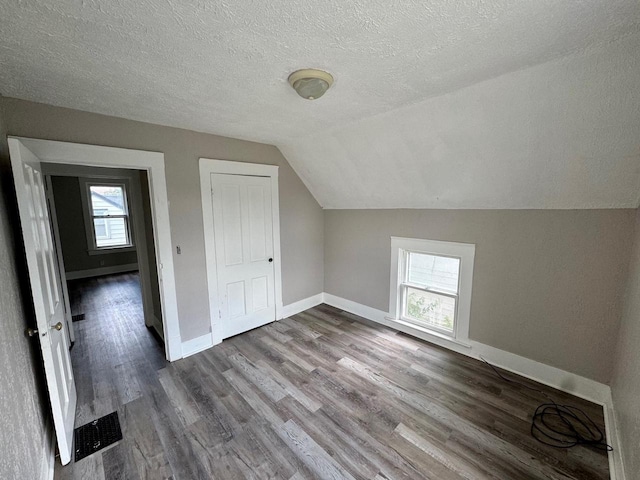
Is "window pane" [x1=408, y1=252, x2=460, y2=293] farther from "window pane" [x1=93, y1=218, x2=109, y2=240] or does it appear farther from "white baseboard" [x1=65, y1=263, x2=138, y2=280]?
"window pane" [x1=93, y1=218, x2=109, y2=240]

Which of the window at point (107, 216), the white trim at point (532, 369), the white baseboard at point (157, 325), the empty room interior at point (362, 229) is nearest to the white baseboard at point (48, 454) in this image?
the empty room interior at point (362, 229)

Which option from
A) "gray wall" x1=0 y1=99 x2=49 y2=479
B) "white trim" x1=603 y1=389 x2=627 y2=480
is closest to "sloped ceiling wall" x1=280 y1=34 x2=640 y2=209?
"white trim" x1=603 y1=389 x2=627 y2=480

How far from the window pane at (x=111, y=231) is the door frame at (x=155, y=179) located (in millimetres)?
5165

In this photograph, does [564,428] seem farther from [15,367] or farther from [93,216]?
[93,216]

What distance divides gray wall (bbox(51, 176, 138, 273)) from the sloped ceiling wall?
596cm

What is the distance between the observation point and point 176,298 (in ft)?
8.88

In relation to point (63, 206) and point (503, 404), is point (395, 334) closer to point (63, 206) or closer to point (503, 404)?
point (503, 404)

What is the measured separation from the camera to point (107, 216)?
21.0ft

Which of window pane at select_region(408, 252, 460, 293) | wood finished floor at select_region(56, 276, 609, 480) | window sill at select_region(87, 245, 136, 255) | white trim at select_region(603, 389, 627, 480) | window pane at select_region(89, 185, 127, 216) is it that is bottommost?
wood finished floor at select_region(56, 276, 609, 480)

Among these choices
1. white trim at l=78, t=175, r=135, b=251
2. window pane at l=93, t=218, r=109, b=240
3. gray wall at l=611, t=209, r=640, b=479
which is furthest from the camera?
window pane at l=93, t=218, r=109, b=240

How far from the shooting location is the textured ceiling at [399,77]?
1.06 meters

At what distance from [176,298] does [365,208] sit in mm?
2418

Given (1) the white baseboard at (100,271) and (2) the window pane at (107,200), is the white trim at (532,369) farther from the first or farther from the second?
(2) the window pane at (107,200)

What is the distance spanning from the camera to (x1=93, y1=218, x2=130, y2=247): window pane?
6.28m
